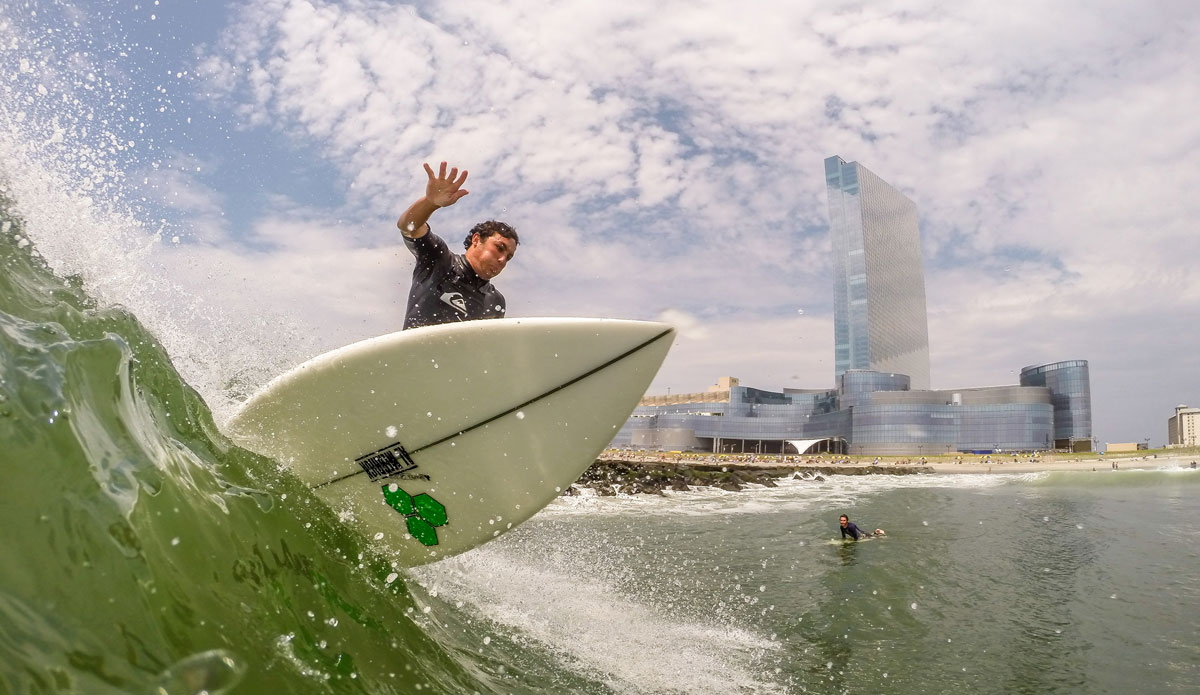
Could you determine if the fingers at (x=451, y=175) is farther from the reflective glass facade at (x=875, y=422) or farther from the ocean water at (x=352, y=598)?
the reflective glass facade at (x=875, y=422)

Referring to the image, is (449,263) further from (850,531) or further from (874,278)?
(874,278)

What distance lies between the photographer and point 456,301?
14.6 feet

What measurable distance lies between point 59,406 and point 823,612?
26.5 ft

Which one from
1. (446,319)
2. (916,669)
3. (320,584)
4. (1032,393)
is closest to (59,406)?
(320,584)

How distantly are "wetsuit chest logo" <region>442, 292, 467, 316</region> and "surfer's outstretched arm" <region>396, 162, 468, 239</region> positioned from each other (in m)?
0.51

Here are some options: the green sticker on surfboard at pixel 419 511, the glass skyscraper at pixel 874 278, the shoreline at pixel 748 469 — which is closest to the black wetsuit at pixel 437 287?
the green sticker on surfboard at pixel 419 511

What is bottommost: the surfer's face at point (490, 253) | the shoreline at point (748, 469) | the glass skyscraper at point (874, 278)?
the shoreline at point (748, 469)

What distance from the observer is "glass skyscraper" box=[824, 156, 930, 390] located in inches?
5709

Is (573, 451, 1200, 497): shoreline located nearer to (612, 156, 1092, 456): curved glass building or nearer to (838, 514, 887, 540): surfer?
(838, 514, 887, 540): surfer

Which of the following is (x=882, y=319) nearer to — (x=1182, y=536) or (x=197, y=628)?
(x=1182, y=536)

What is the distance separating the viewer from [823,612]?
7977mm

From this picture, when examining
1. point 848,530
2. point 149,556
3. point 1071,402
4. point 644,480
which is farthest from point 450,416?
point 1071,402

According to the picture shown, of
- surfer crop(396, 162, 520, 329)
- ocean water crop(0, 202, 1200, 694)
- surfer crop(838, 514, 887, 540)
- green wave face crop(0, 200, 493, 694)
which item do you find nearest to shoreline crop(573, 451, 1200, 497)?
ocean water crop(0, 202, 1200, 694)

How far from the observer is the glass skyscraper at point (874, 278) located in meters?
145
